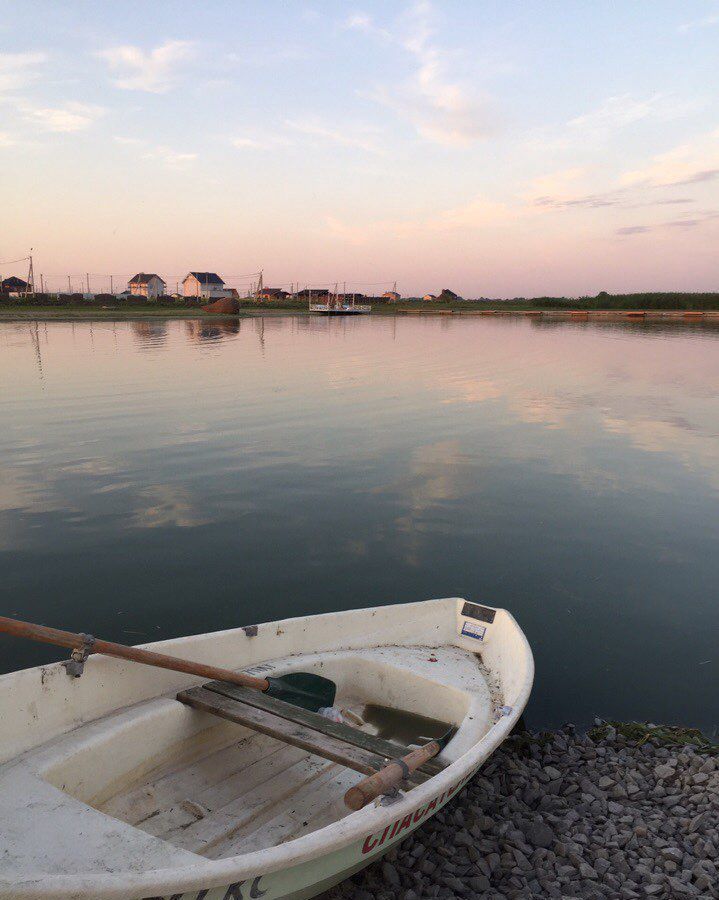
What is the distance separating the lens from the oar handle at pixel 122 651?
491 centimetres

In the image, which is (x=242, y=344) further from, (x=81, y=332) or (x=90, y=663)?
(x=90, y=663)

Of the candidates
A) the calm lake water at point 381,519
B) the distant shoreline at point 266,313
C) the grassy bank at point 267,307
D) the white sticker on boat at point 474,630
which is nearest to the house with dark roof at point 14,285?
the grassy bank at point 267,307

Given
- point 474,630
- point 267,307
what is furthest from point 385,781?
point 267,307

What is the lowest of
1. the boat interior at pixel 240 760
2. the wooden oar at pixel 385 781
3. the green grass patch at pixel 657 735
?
the green grass patch at pixel 657 735

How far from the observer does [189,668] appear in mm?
5715

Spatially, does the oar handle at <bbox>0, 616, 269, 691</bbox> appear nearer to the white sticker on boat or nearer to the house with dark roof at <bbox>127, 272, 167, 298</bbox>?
the white sticker on boat

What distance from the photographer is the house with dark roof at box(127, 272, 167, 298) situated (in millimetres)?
161250

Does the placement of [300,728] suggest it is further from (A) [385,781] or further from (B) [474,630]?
(B) [474,630]

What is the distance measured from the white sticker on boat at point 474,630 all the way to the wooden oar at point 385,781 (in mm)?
2789

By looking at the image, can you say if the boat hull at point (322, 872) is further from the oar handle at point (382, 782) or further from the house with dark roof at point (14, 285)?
the house with dark roof at point (14, 285)

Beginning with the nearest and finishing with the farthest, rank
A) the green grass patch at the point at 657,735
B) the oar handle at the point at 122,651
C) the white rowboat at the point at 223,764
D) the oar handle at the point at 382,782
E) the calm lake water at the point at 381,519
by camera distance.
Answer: the white rowboat at the point at 223,764, the oar handle at the point at 382,782, the oar handle at the point at 122,651, the green grass patch at the point at 657,735, the calm lake water at the point at 381,519

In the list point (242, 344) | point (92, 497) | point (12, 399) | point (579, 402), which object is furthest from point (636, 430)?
point (242, 344)

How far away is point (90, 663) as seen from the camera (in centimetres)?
555

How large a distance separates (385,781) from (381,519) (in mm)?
8345
